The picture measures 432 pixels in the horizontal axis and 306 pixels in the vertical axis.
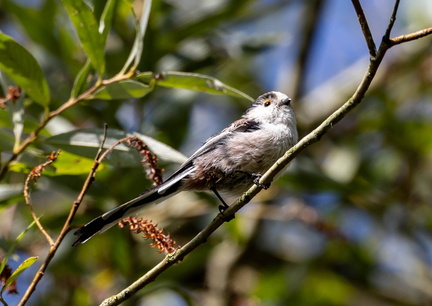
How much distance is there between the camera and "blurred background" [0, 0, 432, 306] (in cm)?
323

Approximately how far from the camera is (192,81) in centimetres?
236

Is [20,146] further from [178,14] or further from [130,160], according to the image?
[178,14]

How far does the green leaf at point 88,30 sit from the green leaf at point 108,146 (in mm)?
230

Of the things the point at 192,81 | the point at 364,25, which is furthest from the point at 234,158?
the point at 364,25

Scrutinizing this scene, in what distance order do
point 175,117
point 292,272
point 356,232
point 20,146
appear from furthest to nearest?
1. point 356,232
2. point 292,272
3. point 175,117
4. point 20,146

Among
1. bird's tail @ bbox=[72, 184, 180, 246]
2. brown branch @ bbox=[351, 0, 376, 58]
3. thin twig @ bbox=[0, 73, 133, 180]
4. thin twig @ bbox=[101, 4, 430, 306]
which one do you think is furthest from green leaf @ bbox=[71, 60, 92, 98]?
brown branch @ bbox=[351, 0, 376, 58]

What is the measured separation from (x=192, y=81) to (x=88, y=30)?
403mm

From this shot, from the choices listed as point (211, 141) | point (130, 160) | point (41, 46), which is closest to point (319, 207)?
point (211, 141)

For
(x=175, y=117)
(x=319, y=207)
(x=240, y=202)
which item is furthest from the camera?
(x=319, y=207)

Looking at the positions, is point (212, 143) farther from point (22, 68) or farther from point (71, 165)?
point (22, 68)

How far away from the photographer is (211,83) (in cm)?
235

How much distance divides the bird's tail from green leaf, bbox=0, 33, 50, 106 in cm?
48

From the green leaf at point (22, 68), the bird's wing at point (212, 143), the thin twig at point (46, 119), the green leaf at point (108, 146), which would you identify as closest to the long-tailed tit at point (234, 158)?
the bird's wing at point (212, 143)

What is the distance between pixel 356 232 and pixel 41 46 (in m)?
2.85
